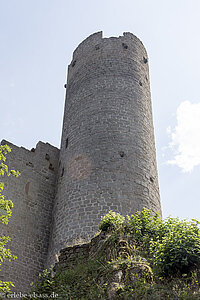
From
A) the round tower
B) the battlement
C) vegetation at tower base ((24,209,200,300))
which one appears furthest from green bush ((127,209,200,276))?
the battlement

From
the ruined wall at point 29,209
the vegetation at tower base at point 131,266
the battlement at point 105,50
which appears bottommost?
the vegetation at tower base at point 131,266

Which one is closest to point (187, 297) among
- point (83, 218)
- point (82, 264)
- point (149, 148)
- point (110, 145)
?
point (82, 264)

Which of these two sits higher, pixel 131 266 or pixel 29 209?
pixel 29 209

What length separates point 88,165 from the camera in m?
14.4

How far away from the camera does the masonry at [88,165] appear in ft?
44.0

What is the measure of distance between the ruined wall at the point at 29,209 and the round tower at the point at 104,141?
2.63 feet

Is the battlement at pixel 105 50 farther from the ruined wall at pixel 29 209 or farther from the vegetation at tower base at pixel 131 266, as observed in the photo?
the vegetation at tower base at pixel 131 266

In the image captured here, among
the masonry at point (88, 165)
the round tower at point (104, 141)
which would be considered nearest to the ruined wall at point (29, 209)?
the masonry at point (88, 165)

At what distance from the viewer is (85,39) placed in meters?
20.0

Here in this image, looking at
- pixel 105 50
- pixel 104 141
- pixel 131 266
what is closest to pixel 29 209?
pixel 104 141

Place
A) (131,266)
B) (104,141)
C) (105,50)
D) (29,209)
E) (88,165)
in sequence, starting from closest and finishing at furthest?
1. (131,266)
2. (88,165)
3. (104,141)
4. (29,209)
5. (105,50)

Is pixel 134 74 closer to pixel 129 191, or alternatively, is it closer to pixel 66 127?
pixel 66 127

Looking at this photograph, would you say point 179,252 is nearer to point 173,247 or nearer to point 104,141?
point 173,247

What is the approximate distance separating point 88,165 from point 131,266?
7835 millimetres
